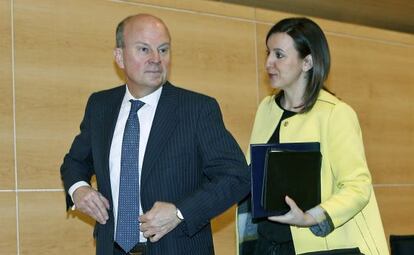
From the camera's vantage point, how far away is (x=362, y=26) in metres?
6.10

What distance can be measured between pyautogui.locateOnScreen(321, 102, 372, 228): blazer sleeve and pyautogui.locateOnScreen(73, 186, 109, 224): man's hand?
0.85 meters

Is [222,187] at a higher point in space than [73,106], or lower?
lower

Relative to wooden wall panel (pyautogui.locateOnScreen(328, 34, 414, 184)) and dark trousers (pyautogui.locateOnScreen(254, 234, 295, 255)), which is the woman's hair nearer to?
dark trousers (pyautogui.locateOnScreen(254, 234, 295, 255))

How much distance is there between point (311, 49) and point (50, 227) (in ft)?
6.99

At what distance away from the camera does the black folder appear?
258 cm

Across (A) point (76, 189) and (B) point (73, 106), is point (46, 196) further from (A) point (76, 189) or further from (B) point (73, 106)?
(A) point (76, 189)

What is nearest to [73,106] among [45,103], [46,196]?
[45,103]

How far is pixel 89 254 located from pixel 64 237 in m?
0.21

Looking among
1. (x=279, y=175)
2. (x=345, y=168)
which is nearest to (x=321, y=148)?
(x=345, y=168)

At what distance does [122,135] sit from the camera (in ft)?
9.17

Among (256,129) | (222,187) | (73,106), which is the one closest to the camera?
(222,187)

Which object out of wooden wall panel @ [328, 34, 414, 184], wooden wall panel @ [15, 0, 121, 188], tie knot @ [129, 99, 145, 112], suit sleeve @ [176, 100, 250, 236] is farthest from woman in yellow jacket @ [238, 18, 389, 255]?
wooden wall panel @ [328, 34, 414, 184]

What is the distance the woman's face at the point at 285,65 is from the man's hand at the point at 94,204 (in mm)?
901

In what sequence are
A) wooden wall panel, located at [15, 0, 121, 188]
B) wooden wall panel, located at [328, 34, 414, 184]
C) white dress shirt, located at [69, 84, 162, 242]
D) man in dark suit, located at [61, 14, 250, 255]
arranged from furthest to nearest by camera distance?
wooden wall panel, located at [328, 34, 414, 184] → wooden wall panel, located at [15, 0, 121, 188] → white dress shirt, located at [69, 84, 162, 242] → man in dark suit, located at [61, 14, 250, 255]
